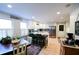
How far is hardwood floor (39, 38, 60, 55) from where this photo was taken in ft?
6.58

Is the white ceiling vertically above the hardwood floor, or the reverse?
the white ceiling

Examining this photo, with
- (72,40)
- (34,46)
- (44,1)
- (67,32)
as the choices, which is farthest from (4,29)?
(72,40)

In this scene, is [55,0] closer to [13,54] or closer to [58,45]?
[58,45]

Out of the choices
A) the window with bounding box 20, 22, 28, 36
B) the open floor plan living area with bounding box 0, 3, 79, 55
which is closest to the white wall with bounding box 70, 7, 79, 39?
the open floor plan living area with bounding box 0, 3, 79, 55

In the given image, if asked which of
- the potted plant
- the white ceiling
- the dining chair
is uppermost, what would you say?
the white ceiling

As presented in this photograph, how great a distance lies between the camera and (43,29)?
2.18m

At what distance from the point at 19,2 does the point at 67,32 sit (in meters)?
1.20

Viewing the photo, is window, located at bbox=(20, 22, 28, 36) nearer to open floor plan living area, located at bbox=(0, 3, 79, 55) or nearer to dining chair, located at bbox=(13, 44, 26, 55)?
open floor plan living area, located at bbox=(0, 3, 79, 55)

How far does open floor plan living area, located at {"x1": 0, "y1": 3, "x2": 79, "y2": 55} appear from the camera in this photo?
1.89 meters

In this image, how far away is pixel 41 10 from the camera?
6.44ft

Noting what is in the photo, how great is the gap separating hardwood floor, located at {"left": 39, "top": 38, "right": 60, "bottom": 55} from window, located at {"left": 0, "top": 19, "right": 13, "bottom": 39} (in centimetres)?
83

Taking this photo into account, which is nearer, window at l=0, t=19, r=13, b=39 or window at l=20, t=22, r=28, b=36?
window at l=0, t=19, r=13, b=39

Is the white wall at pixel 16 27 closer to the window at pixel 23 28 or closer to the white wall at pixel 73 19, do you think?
the window at pixel 23 28

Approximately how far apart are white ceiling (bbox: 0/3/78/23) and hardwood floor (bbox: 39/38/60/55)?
1.60 feet
